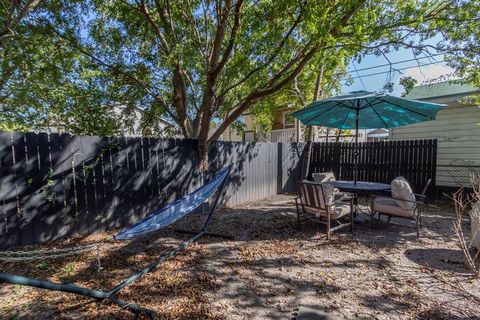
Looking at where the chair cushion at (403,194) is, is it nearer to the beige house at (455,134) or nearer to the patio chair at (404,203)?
the patio chair at (404,203)

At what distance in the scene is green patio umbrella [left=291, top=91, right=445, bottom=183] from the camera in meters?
4.55

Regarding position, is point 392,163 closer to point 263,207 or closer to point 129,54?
point 263,207

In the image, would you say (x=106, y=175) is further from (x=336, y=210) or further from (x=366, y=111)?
(x=366, y=111)

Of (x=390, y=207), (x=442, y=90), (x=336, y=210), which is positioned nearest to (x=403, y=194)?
(x=390, y=207)

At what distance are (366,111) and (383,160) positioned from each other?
290 centimetres

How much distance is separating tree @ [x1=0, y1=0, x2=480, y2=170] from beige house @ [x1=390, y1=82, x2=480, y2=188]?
1779 mm

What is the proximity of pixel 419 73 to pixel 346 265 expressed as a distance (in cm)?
617

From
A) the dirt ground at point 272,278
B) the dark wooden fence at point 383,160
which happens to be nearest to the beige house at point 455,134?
the dark wooden fence at point 383,160

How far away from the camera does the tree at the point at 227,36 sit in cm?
502

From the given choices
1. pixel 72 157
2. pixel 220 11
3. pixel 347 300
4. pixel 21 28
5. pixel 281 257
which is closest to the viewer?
pixel 347 300

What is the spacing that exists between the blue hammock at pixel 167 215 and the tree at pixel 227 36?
7.70ft

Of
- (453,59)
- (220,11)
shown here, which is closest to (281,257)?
(220,11)

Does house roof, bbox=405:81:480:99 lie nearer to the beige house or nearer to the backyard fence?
the beige house

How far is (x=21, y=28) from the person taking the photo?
479 centimetres
